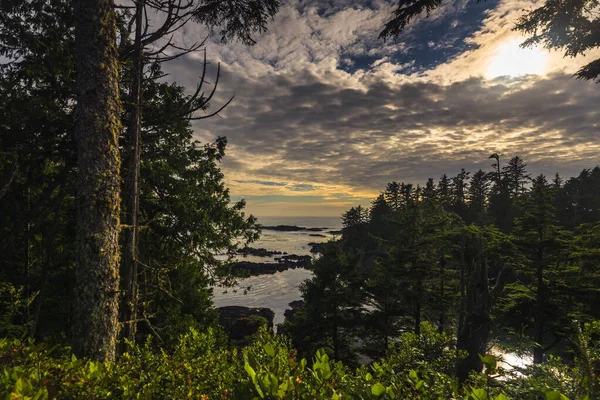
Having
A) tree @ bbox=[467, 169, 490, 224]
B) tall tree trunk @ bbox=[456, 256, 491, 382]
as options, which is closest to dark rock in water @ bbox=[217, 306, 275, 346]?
tall tree trunk @ bbox=[456, 256, 491, 382]

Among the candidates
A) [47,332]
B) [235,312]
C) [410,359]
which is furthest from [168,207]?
[235,312]

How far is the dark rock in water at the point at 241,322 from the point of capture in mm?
21188

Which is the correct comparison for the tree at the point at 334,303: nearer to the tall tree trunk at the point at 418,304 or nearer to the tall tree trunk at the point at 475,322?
the tall tree trunk at the point at 418,304

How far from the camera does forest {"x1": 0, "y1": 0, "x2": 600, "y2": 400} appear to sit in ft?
9.40

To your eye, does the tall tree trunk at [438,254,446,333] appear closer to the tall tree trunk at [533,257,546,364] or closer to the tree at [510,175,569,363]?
the tree at [510,175,569,363]

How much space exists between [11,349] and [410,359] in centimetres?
589

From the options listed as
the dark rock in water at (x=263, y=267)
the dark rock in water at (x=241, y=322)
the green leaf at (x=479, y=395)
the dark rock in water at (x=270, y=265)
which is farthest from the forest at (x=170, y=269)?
the dark rock in water at (x=263, y=267)

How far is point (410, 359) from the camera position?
517 cm

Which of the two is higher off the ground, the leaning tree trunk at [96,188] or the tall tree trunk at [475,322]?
the leaning tree trunk at [96,188]

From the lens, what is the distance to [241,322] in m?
22.5

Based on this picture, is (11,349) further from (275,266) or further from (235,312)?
(275,266)

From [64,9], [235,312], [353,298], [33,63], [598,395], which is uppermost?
[64,9]

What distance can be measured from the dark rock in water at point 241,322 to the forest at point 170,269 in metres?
6.42

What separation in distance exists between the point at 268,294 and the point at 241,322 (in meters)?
13.7
